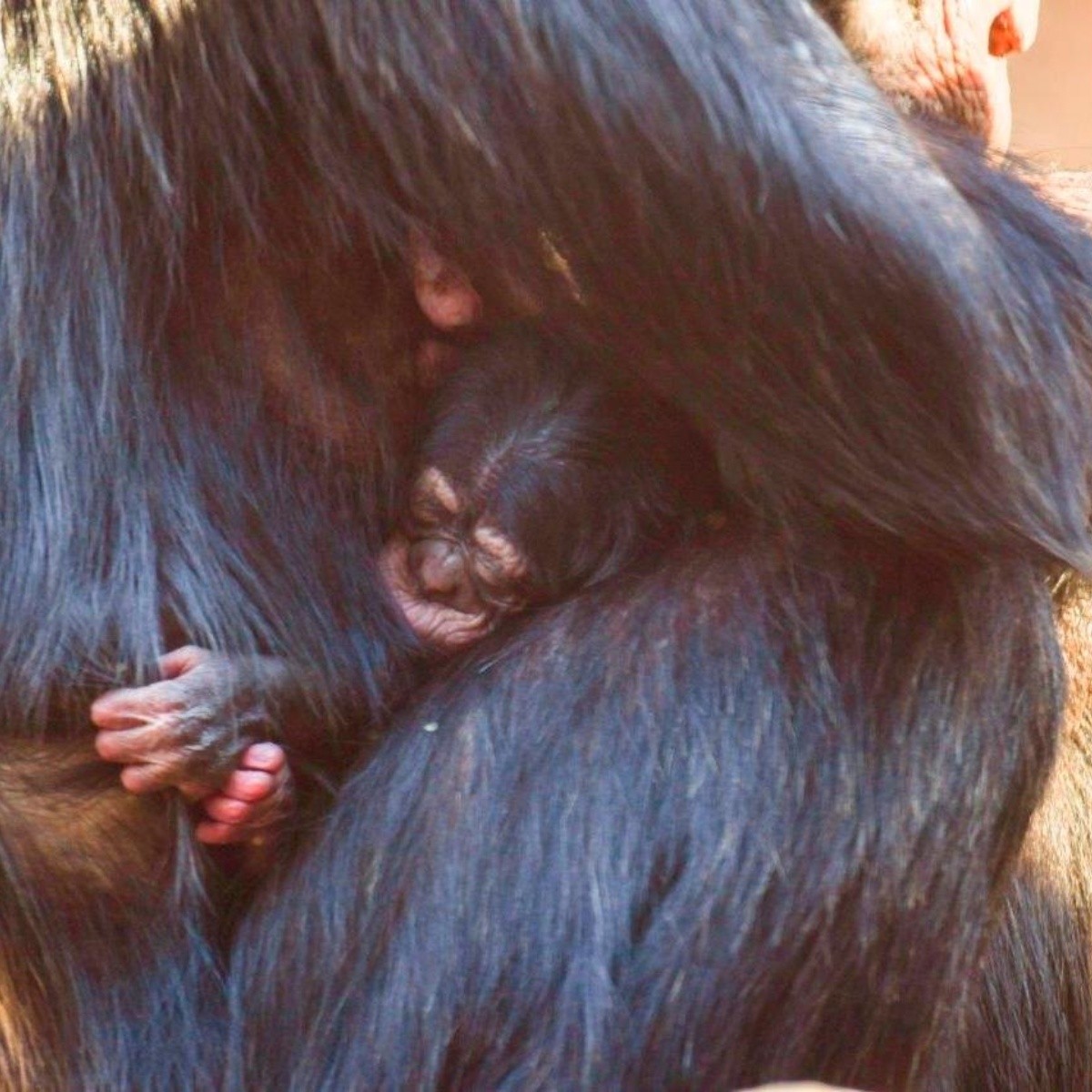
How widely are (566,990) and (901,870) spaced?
1.01ft

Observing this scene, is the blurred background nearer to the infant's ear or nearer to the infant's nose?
the infant's ear

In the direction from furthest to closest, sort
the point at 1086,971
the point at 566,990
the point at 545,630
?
1. the point at 1086,971
2. the point at 545,630
3. the point at 566,990

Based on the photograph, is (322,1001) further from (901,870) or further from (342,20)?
(342,20)

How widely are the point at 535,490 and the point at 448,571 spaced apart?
116 mm

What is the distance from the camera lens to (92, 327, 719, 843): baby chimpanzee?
212 centimetres

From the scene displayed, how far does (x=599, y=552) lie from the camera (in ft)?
7.09

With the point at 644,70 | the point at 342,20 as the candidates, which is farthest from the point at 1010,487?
the point at 342,20

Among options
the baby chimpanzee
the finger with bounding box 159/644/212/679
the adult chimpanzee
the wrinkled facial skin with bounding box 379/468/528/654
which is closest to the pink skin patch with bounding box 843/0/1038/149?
the adult chimpanzee

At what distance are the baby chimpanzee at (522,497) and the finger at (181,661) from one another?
0.11 ft

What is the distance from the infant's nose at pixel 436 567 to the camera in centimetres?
215

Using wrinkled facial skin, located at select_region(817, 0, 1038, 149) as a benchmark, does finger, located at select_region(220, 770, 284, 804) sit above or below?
below

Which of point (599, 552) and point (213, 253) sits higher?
point (213, 253)

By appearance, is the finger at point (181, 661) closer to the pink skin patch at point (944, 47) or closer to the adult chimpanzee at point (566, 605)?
the adult chimpanzee at point (566, 605)

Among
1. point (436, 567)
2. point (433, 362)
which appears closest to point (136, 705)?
point (436, 567)
